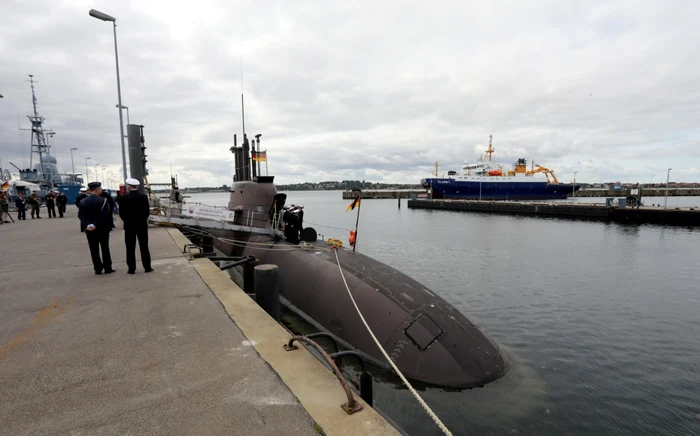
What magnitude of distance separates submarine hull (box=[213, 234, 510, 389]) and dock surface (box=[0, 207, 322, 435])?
10.0 ft

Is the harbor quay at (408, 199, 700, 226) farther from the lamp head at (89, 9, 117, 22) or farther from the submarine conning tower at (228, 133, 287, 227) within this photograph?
the lamp head at (89, 9, 117, 22)

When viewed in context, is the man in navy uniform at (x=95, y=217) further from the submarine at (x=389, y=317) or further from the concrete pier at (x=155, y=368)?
the submarine at (x=389, y=317)

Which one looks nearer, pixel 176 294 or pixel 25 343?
pixel 25 343

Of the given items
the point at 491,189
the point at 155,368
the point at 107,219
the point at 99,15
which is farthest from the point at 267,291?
the point at 491,189

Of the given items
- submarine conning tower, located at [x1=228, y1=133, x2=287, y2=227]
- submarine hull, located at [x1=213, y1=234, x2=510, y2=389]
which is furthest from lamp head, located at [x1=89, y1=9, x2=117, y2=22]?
submarine hull, located at [x1=213, y1=234, x2=510, y2=389]

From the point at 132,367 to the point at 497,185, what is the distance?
7707 centimetres

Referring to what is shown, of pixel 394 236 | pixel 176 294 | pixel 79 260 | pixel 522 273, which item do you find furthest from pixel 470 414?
pixel 394 236

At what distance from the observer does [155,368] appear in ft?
11.6

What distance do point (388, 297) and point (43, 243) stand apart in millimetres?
11838

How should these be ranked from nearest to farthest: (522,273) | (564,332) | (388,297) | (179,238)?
(388,297), (564,332), (179,238), (522,273)

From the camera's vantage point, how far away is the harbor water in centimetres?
628

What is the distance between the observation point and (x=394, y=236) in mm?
31891

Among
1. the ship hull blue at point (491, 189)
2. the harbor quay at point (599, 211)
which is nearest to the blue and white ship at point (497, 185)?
the ship hull blue at point (491, 189)

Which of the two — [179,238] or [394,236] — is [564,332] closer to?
[179,238]
